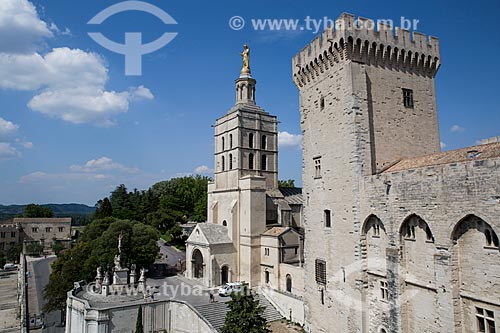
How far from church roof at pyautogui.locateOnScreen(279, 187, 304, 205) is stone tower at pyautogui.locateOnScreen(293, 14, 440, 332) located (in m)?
16.5

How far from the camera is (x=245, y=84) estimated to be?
39.8m

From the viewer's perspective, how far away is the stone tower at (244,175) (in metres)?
33.3

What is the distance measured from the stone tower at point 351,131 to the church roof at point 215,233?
13.5 m

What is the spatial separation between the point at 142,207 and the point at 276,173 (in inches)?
1716

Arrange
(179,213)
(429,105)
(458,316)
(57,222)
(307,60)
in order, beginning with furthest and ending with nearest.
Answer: (57,222) < (179,213) < (307,60) < (429,105) < (458,316)

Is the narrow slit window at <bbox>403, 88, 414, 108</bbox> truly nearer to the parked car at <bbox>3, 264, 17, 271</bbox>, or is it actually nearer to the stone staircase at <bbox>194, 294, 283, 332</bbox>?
the stone staircase at <bbox>194, 294, 283, 332</bbox>

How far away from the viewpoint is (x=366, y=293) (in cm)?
1755

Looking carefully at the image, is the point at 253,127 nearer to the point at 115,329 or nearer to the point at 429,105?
the point at 429,105

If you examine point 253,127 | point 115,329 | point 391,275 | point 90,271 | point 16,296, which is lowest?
point 16,296

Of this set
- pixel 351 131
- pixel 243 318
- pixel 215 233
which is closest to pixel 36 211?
pixel 215 233

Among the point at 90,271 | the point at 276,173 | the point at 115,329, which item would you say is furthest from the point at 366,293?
the point at 90,271

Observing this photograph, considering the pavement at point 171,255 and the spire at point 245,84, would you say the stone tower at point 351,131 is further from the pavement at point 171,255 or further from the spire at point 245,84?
the pavement at point 171,255

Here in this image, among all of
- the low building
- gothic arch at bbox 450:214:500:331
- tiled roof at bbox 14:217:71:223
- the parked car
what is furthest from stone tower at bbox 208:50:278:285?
the low building

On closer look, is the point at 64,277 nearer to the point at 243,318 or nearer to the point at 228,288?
the point at 228,288
